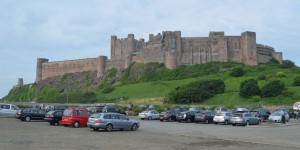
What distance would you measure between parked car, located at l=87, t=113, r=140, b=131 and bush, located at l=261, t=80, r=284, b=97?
55843mm

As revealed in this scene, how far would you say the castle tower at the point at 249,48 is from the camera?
108 metres

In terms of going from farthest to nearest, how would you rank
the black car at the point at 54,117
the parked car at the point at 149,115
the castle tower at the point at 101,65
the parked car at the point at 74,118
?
1. the castle tower at the point at 101,65
2. the parked car at the point at 149,115
3. the black car at the point at 54,117
4. the parked car at the point at 74,118

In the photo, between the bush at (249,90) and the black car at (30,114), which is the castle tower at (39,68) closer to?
the bush at (249,90)

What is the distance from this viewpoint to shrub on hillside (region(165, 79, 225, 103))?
264 ft

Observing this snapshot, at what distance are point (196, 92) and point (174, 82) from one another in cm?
1928

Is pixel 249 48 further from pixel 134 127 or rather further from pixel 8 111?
pixel 134 127

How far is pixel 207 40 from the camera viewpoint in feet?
371

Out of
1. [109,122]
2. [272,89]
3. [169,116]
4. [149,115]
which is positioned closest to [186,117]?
[169,116]

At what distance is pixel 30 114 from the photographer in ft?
111

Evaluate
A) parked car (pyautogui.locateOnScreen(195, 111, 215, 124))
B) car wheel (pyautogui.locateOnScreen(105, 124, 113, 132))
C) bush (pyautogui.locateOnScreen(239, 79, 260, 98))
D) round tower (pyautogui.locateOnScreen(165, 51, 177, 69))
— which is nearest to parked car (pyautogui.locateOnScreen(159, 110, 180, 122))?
parked car (pyautogui.locateOnScreen(195, 111, 215, 124))

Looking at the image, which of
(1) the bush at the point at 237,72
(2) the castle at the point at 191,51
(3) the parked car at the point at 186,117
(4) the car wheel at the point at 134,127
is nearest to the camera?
(4) the car wheel at the point at 134,127

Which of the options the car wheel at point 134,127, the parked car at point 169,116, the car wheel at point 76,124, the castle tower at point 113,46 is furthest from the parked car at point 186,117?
the castle tower at point 113,46

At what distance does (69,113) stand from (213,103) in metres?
52.7

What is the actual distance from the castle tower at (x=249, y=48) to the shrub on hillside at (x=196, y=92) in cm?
2883
